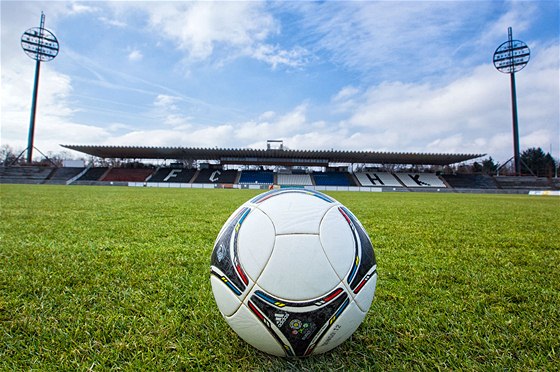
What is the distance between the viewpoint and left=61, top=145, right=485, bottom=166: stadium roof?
122 feet

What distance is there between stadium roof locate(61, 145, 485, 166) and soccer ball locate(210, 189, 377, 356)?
35.8 meters

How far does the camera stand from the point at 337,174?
4416 centimetres

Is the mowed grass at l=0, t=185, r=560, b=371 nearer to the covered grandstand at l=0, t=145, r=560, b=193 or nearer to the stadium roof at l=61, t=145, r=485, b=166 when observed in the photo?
the covered grandstand at l=0, t=145, r=560, b=193

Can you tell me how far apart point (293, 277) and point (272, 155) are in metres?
38.7

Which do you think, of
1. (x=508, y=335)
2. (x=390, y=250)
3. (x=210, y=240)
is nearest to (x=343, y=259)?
(x=508, y=335)

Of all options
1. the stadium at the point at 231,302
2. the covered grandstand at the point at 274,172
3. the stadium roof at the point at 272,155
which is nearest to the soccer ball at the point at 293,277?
the stadium at the point at 231,302

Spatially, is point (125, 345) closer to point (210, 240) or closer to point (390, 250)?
point (210, 240)

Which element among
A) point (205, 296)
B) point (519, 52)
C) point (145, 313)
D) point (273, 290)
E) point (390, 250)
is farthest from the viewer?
point (519, 52)

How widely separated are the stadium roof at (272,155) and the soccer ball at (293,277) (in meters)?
35.8

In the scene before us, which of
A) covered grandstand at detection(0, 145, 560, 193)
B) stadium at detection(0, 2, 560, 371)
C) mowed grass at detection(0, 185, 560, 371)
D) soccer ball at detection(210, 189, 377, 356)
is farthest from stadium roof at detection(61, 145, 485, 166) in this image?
soccer ball at detection(210, 189, 377, 356)

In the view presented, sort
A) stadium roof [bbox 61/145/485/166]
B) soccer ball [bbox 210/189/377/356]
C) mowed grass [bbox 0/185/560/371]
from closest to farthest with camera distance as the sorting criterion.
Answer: soccer ball [bbox 210/189/377/356], mowed grass [bbox 0/185/560/371], stadium roof [bbox 61/145/485/166]

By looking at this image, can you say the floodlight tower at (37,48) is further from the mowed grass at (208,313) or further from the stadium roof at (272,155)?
the mowed grass at (208,313)

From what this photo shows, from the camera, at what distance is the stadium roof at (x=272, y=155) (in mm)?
37062

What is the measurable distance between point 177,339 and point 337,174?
43609 millimetres
